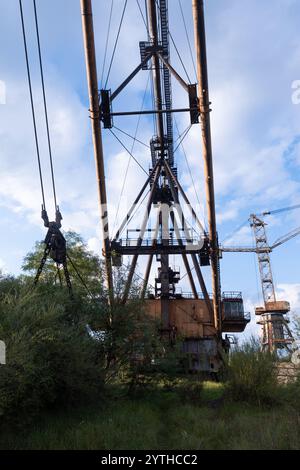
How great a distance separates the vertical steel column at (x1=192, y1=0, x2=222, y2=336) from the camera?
59.0ft

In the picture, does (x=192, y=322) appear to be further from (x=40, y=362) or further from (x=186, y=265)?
(x=40, y=362)

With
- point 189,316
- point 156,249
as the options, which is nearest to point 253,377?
point 156,249

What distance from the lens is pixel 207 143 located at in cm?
2048

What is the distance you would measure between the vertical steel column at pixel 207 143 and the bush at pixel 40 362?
10800mm

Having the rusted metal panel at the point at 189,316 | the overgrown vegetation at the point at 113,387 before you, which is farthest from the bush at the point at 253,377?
the rusted metal panel at the point at 189,316

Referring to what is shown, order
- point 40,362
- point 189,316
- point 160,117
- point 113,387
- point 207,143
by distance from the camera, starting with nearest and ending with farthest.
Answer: point 40,362
point 113,387
point 207,143
point 160,117
point 189,316

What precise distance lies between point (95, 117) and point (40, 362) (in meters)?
12.8

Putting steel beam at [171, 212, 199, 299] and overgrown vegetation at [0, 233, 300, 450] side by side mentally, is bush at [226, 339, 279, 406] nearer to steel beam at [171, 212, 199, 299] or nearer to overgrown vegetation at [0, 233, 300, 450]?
overgrown vegetation at [0, 233, 300, 450]

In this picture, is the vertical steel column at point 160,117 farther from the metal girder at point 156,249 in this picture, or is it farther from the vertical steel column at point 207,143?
the vertical steel column at point 207,143

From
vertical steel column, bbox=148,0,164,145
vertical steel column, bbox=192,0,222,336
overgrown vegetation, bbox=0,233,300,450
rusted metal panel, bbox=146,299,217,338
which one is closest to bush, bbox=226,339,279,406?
A: overgrown vegetation, bbox=0,233,300,450

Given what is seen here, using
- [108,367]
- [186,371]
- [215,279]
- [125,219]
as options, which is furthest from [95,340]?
[215,279]

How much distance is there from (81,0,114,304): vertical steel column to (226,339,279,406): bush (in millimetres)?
4461

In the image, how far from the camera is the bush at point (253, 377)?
44.4ft

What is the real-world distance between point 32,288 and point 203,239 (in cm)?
1199
